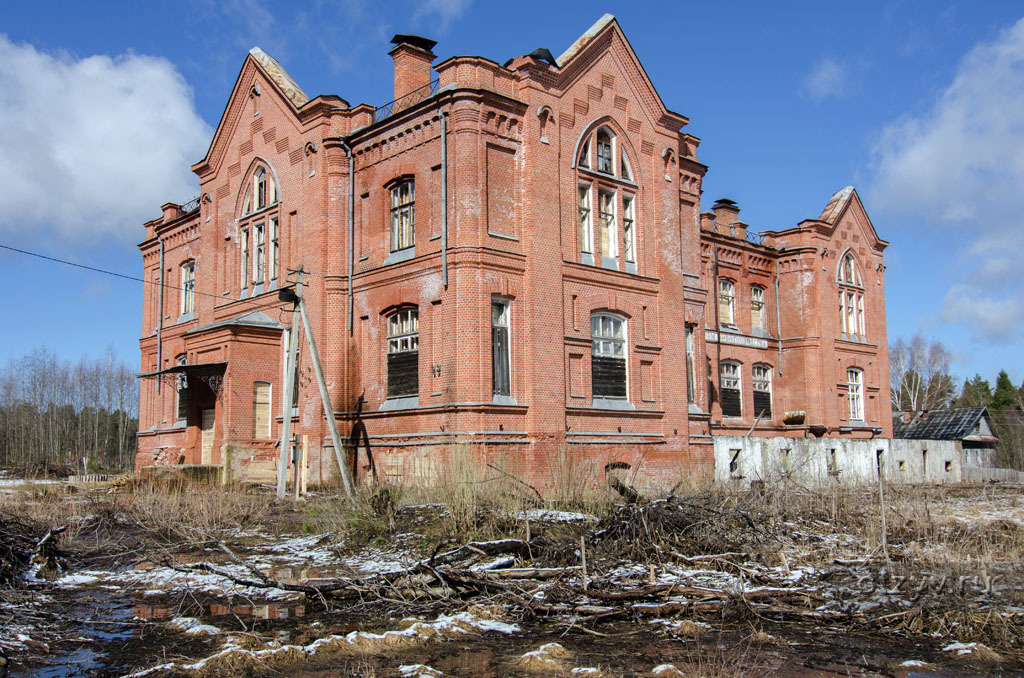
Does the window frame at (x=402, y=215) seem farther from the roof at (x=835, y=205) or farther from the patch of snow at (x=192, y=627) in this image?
the roof at (x=835, y=205)

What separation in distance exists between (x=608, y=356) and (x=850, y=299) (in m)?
17.1

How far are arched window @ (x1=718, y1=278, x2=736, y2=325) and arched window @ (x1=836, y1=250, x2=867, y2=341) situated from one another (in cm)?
488

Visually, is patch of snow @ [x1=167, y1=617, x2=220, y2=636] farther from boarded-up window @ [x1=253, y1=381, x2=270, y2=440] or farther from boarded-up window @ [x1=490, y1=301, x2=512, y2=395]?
boarded-up window @ [x1=253, y1=381, x2=270, y2=440]

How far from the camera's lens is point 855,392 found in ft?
112

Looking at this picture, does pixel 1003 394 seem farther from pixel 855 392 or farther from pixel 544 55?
pixel 544 55

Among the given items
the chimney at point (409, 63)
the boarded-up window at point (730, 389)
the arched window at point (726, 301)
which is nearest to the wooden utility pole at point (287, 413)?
the chimney at point (409, 63)

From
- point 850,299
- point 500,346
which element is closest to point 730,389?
point 850,299

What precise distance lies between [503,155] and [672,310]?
21.3 feet

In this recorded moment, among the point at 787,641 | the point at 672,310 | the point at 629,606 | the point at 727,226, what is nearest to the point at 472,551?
the point at 629,606

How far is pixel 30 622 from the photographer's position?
8.67 meters

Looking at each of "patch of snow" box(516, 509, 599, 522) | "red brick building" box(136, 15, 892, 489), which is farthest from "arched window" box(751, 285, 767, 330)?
"patch of snow" box(516, 509, 599, 522)

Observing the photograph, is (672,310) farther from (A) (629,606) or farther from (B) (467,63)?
(A) (629,606)

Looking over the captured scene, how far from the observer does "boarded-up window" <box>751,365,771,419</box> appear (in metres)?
32.0

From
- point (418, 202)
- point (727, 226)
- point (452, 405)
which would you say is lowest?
point (452, 405)
